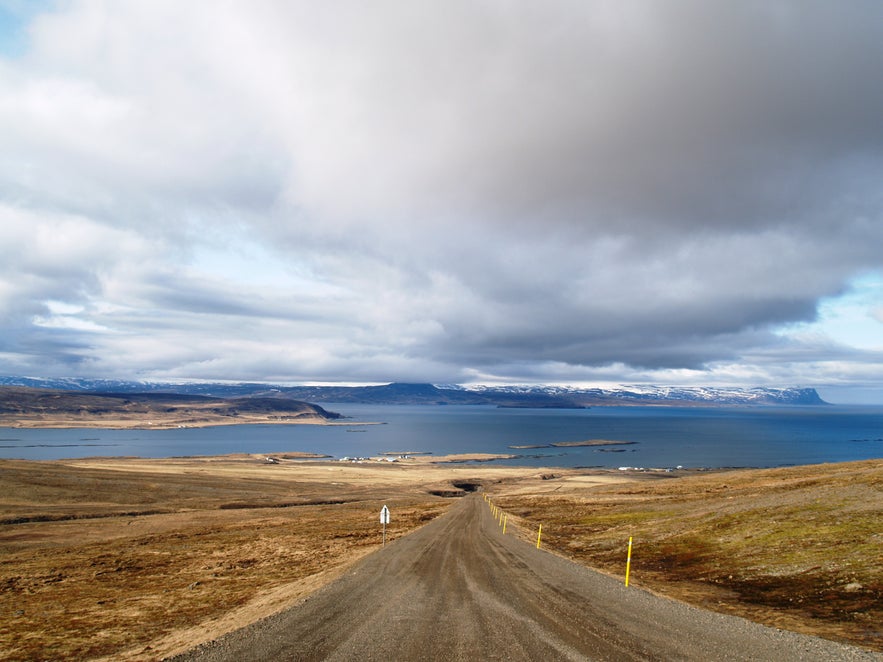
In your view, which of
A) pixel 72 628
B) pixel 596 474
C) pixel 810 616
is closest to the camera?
pixel 810 616

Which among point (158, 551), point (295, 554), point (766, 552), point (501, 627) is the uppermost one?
point (501, 627)

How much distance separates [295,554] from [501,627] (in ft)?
74.2

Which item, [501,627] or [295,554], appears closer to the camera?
[501,627]

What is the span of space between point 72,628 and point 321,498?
5752cm

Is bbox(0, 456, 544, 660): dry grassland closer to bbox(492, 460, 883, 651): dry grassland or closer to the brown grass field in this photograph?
the brown grass field

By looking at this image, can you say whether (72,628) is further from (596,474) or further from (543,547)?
(596,474)

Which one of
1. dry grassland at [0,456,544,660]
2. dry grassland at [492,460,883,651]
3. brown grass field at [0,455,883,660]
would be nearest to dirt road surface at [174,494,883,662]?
brown grass field at [0,455,883,660]

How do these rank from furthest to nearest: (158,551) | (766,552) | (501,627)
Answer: (158,551) → (766,552) → (501,627)

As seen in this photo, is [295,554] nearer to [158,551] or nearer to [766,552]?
[158,551]

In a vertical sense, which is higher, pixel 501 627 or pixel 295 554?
pixel 501 627

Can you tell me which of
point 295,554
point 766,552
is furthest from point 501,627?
point 295,554

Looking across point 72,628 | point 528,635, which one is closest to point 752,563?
point 528,635

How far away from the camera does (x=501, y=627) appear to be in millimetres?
13227

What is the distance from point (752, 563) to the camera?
70.0ft
